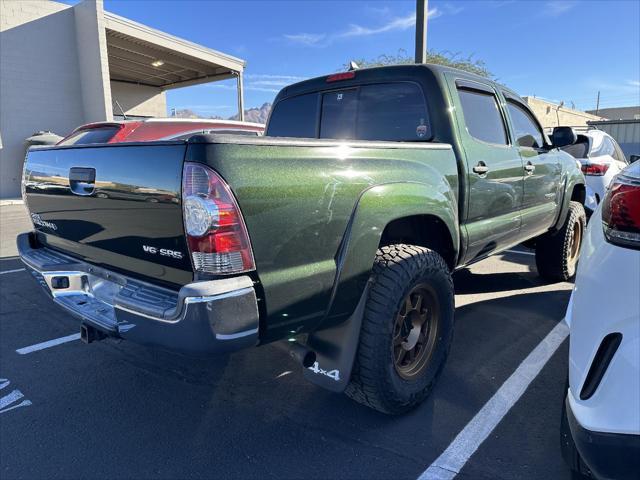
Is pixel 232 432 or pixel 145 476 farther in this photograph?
pixel 232 432

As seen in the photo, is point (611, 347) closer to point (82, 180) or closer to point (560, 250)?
point (82, 180)

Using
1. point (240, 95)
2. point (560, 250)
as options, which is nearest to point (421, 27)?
point (560, 250)

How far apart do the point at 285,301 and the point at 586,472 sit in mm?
1345

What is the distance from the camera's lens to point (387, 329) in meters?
2.43

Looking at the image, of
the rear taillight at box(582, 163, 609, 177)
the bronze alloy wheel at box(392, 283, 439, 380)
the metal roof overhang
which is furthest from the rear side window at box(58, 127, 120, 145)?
the metal roof overhang

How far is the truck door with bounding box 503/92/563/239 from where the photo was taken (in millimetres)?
4016

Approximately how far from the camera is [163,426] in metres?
2.67

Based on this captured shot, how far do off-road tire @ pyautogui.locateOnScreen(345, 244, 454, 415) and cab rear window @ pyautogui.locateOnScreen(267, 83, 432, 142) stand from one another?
1.04 metres

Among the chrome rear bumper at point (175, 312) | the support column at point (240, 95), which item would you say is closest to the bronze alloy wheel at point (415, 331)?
the chrome rear bumper at point (175, 312)

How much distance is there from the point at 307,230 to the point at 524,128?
311cm

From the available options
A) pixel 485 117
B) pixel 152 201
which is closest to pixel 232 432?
pixel 152 201

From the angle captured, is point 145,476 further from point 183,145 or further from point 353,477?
point 183,145

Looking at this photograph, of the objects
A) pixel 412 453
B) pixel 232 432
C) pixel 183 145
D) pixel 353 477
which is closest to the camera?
pixel 183 145

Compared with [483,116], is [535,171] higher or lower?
lower
